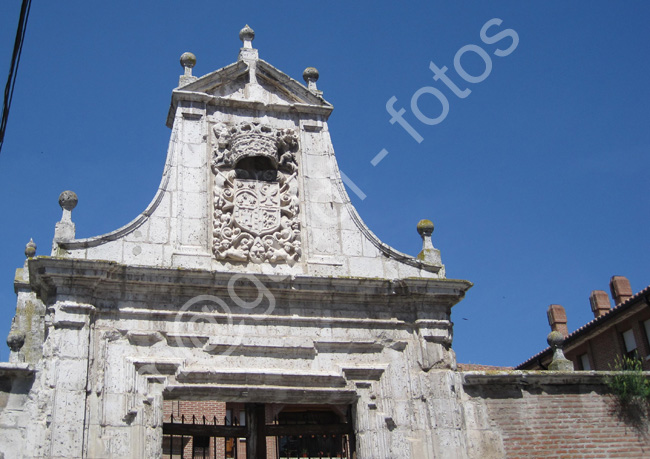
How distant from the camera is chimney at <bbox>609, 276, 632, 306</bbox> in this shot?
86.5 ft

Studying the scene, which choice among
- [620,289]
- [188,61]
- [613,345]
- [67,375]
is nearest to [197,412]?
[613,345]

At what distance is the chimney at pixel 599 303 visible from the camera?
26609 millimetres

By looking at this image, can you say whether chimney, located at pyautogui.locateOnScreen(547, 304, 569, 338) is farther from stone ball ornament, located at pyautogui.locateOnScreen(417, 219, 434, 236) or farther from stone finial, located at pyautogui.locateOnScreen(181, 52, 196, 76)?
stone finial, located at pyautogui.locateOnScreen(181, 52, 196, 76)

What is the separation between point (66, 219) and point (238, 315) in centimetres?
250

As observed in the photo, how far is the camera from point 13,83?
7254 millimetres

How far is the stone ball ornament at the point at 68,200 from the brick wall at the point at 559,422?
5620 mm

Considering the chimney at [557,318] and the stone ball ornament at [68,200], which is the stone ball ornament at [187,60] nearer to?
the stone ball ornament at [68,200]

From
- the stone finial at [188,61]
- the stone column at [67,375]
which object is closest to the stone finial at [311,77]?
the stone finial at [188,61]

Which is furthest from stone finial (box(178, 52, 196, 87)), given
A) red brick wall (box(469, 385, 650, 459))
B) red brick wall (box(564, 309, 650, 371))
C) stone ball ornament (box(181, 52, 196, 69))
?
red brick wall (box(564, 309, 650, 371))

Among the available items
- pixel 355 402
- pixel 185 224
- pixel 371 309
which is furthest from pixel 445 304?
pixel 185 224

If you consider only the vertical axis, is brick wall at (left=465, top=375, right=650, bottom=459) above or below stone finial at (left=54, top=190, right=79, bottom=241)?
below

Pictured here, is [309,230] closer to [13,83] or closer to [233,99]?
[233,99]

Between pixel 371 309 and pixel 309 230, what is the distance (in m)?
→ 1.38

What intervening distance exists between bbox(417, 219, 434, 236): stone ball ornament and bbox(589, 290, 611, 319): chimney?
53.4 feet
